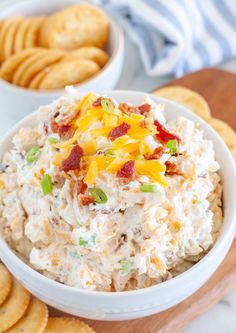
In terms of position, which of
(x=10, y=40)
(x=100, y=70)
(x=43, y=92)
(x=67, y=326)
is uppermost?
(x=10, y=40)

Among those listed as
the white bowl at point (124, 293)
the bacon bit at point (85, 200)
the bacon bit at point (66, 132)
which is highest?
the bacon bit at point (66, 132)

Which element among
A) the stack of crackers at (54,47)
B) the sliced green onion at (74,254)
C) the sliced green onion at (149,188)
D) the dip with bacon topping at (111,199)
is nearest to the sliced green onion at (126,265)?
the dip with bacon topping at (111,199)

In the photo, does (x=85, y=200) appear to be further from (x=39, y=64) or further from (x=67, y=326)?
(x=39, y=64)

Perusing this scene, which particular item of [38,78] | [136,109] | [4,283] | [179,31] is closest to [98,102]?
[136,109]

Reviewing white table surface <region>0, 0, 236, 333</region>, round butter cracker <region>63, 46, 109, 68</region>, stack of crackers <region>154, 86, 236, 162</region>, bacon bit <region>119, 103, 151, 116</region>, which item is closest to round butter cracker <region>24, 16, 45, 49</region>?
round butter cracker <region>63, 46, 109, 68</region>

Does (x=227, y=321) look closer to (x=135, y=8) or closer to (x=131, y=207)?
(x=131, y=207)

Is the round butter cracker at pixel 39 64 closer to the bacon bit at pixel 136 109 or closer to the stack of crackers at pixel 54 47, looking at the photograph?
the stack of crackers at pixel 54 47

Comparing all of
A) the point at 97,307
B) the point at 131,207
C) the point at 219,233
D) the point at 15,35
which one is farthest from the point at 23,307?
the point at 15,35
